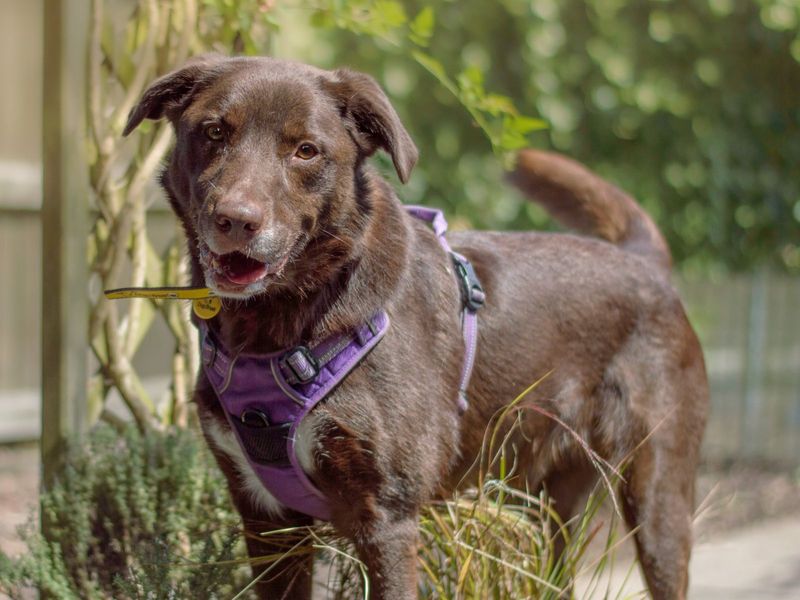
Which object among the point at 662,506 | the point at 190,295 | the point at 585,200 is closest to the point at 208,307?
the point at 190,295

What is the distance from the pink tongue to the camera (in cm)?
261

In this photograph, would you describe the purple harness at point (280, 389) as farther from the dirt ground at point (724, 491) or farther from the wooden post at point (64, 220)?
the dirt ground at point (724, 491)

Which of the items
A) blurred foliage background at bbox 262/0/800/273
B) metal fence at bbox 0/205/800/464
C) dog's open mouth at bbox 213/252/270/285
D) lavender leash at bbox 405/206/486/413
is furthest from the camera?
metal fence at bbox 0/205/800/464

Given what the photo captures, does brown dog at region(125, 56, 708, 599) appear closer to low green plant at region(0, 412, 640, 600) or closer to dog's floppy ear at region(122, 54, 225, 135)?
dog's floppy ear at region(122, 54, 225, 135)

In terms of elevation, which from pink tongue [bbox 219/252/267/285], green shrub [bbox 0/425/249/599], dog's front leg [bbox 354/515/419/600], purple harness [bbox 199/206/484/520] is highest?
pink tongue [bbox 219/252/267/285]

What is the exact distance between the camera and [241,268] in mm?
2629

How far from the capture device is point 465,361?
3.17m

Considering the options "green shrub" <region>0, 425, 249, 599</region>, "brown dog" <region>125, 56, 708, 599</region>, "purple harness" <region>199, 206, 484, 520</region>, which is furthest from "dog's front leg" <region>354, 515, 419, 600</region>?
"green shrub" <region>0, 425, 249, 599</region>

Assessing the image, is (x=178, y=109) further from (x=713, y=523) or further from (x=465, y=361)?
(x=713, y=523)

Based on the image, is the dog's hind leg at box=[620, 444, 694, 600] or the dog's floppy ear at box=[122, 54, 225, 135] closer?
the dog's floppy ear at box=[122, 54, 225, 135]

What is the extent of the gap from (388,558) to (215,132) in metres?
1.11

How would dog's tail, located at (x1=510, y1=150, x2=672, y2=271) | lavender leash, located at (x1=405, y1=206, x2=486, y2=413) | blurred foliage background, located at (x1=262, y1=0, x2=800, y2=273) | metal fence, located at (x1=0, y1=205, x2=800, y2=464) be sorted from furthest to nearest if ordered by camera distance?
metal fence, located at (x1=0, y1=205, x2=800, y2=464) < blurred foliage background, located at (x1=262, y1=0, x2=800, y2=273) < dog's tail, located at (x1=510, y1=150, x2=672, y2=271) < lavender leash, located at (x1=405, y1=206, x2=486, y2=413)

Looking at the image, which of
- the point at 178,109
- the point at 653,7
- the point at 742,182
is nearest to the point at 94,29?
the point at 178,109

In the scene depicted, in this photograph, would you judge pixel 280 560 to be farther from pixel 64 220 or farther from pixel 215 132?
pixel 64 220
